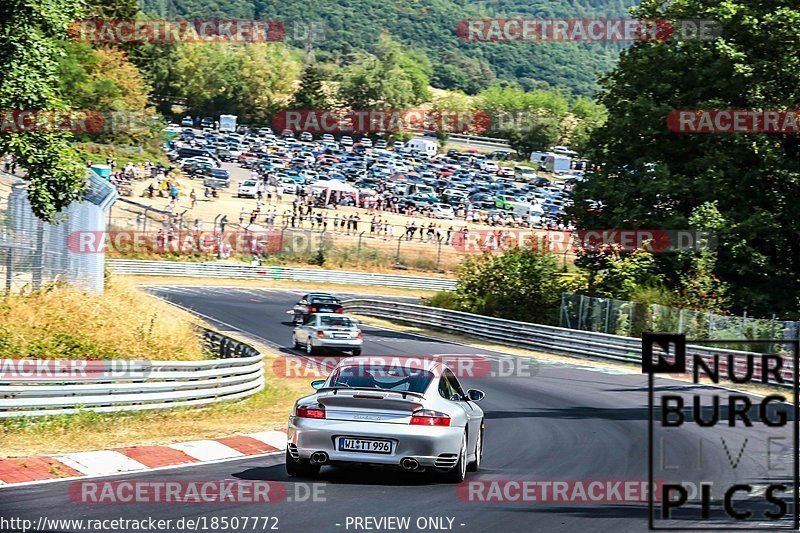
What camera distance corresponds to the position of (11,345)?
56.9ft

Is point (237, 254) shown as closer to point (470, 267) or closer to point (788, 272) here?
point (470, 267)

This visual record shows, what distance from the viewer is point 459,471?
11.2m

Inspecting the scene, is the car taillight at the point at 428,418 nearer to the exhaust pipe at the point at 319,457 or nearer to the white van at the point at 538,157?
the exhaust pipe at the point at 319,457

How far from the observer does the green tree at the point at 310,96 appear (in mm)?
133000

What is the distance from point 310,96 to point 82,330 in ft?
385

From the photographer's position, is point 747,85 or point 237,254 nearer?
point 747,85

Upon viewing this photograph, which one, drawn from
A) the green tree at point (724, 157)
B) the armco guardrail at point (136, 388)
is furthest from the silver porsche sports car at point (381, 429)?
the green tree at point (724, 157)

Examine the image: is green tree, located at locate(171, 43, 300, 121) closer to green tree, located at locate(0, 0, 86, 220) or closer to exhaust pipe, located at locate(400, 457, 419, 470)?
green tree, located at locate(0, 0, 86, 220)

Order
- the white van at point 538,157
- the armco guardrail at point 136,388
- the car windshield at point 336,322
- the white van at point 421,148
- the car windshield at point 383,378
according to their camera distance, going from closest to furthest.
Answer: the car windshield at point 383,378 < the armco guardrail at point 136,388 < the car windshield at point 336,322 < the white van at point 421,148 < the white van at point 538,157

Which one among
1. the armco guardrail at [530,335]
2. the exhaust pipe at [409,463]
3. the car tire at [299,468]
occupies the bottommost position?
the armco guardrail at [530,335]

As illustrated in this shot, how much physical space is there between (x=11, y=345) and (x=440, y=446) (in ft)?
30.7

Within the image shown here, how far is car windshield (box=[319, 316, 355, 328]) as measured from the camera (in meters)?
31.0

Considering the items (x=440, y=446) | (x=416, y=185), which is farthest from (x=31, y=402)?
(x=416, y=185)

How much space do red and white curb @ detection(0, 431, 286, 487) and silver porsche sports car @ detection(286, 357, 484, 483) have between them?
7.47 ft
